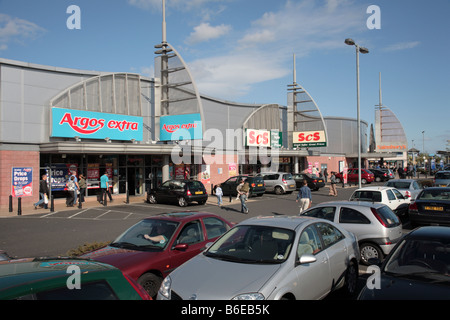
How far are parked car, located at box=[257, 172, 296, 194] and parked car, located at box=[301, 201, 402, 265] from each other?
1737 centimetres

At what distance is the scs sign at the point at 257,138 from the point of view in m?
33.3

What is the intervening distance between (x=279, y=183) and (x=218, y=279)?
22.3 meters

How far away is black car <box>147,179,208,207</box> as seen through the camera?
19.6 meters

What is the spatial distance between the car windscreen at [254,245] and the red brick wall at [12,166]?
16328 millimetres

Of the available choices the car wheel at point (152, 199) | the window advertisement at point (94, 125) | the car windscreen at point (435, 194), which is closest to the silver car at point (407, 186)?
the car windscreen at point (435, 194)

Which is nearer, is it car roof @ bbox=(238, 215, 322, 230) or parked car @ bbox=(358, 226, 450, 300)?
parked car @ bbox=(358, 226, 450, 300)

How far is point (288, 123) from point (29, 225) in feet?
96.9

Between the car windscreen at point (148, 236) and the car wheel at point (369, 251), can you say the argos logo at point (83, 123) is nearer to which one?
the car windscreen at point (148, 236)

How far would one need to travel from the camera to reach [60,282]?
283 cm

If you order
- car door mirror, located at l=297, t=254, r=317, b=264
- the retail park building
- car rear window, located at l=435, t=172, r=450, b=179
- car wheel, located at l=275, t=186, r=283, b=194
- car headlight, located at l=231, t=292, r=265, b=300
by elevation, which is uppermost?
the retail park building

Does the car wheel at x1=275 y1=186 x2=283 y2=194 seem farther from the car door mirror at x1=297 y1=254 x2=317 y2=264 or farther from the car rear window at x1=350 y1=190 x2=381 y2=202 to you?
the car door mirror at x1=297 y1=254 x2=317 y2=264

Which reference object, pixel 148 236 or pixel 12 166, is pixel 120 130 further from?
pixel 148 236

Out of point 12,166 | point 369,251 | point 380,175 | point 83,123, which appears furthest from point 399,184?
point 380,175

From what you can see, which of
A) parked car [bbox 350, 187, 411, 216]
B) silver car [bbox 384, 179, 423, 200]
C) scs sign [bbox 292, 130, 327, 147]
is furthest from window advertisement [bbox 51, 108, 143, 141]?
scs sign [bbox 292, 130, 327, 147]
